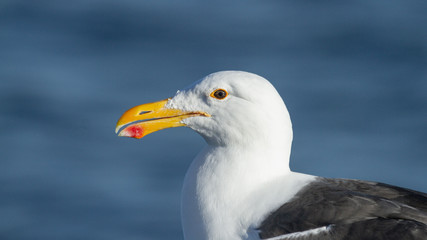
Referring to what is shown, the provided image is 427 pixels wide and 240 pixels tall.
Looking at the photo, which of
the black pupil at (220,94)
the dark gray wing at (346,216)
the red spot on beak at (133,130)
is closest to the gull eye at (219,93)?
the black pupil at (220,94)

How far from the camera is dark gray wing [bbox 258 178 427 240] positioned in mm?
6223

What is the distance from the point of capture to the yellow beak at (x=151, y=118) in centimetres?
700

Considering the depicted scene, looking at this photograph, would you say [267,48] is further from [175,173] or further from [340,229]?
[340,229]

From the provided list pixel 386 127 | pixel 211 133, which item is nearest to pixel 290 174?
pixel 211 133

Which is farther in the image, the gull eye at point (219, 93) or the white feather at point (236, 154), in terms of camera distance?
the gull eye at point (219, 93)

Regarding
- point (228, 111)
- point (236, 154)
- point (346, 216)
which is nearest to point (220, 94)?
point (228, 111)

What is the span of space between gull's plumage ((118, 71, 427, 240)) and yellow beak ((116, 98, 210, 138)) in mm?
29

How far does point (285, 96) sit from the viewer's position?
41.5ft

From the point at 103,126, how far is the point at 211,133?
5753 millimetres

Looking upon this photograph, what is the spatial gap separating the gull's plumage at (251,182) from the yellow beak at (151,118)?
0.10 ft

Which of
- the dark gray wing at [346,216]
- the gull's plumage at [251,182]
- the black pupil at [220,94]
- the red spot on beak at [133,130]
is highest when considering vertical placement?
the black pupil at [220,94]

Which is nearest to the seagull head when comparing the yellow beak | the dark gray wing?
the yellow beak

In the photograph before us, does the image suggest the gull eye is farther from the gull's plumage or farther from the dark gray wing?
the dark gray wing

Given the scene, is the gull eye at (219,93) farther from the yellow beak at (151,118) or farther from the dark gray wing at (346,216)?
the dark gray wing at (346,216)
